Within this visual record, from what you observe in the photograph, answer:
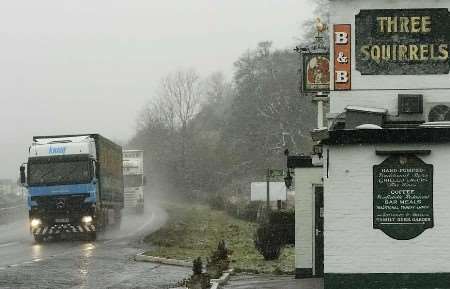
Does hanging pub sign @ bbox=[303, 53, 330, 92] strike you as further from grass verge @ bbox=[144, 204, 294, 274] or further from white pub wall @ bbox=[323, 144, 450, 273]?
white pub wall @ bbox=[323, 144, 450, 273]

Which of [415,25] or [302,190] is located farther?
[302,190]

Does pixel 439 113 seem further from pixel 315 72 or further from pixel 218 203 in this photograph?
pixel 218 203

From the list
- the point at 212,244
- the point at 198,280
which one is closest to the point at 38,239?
the point at 212,244

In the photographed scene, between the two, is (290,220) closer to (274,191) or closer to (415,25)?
(415,25)

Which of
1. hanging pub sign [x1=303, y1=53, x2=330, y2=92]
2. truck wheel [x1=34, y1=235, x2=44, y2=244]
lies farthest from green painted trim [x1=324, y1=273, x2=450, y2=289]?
truck wheel [x1=34, y1=235, x2=44, y2=244]

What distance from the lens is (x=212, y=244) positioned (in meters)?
31.3

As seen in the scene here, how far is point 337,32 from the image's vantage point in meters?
16.3

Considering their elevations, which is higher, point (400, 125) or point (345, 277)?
point (400, 125)

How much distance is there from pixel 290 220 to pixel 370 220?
1294cm

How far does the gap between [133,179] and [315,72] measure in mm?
41978

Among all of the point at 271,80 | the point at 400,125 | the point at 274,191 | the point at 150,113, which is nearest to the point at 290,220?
the point at 400,125

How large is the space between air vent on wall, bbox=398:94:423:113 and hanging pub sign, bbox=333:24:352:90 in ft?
3.76

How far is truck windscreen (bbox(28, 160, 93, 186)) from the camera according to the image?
3094 centimetres

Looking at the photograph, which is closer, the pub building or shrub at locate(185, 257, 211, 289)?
the pub building
